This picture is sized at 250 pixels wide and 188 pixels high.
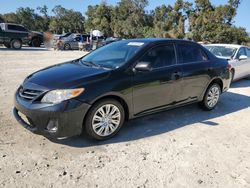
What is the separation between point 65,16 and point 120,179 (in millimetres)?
74076

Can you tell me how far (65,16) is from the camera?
237ft

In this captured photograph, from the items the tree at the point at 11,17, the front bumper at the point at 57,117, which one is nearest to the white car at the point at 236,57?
the front bumper at the point at 57,117

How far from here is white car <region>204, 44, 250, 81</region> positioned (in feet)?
28.8

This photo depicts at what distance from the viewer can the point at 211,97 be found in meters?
5.96

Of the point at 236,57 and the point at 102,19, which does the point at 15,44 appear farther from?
the point at 102,19

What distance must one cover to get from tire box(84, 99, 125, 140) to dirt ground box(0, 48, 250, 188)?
142 mm

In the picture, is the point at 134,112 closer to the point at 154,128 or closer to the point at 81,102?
the point at 154,128

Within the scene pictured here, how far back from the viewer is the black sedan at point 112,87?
12.1 feet

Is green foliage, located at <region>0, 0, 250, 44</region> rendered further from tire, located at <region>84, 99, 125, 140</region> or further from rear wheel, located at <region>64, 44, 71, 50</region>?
tire, located at <region>84, 99, 125, 140</region>

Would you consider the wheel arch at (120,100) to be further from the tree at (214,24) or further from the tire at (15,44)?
the tree at (214,24)

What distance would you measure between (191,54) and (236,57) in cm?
414

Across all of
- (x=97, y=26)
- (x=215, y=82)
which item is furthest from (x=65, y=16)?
(x=215, y=82)

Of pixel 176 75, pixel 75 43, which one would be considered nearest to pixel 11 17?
pixel 75 43

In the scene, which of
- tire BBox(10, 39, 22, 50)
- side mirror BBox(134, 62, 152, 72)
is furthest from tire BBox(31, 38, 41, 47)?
side mirror BBox(134, 62, 152, 72)
